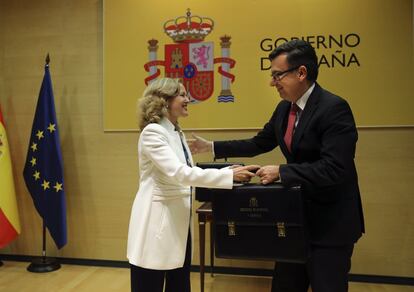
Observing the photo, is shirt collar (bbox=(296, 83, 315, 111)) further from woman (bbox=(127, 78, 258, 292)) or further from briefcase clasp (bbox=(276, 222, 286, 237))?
briefcase clasp (bbox=(276, 222, 286, 237))

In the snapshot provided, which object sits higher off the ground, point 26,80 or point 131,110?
point 26,80

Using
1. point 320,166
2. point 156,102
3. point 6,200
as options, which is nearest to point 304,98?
point 320,166

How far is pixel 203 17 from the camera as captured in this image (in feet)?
11.7

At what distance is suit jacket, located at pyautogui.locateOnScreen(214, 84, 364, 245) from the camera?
4.67 ft

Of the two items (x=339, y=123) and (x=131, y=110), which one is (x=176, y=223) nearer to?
(x=339, y=123)

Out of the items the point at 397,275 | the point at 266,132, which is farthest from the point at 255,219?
the point at 397,275

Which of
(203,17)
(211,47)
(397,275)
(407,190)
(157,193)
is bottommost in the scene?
(397,275)

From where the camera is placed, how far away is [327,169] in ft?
4.63

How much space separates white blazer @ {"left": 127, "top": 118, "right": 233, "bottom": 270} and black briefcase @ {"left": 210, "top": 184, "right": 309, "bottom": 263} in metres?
0.23

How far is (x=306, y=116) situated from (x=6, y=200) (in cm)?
318

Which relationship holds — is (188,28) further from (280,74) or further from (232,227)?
(232,227)

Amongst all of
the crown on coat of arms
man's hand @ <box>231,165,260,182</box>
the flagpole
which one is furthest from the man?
the flagpole

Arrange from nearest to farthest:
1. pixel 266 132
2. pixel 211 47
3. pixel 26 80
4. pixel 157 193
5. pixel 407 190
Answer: pixel 157 193, pixel 266 132, pixel 407 190, pixel 211 47, pixel 26 80

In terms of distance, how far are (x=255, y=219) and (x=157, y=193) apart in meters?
0.56
